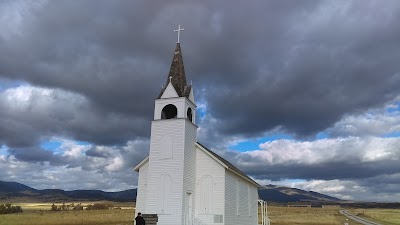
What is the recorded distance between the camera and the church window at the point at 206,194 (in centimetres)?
2873

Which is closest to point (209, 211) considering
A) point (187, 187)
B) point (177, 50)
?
point (187, 187)

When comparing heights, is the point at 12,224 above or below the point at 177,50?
below

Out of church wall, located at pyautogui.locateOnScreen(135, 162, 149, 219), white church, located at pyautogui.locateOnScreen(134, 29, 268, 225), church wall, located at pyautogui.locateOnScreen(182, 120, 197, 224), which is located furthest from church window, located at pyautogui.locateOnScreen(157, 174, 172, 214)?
church wall, located at pyautogui.locateOnScreen(135, 162, 149, 219)

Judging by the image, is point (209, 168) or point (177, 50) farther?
point (177, 50)

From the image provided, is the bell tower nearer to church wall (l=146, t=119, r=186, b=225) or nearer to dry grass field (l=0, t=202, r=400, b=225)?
church wall (l=146, t=119, r=186, b=225)

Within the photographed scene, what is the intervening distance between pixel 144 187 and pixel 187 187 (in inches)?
200

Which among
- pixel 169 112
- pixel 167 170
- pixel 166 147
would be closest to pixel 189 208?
pixel 167 170

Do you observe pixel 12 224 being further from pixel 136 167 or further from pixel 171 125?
pixel 171 125

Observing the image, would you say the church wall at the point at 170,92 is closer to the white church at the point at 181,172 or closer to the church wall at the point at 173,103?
the white church at the point at 181,172

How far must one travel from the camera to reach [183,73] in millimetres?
31719

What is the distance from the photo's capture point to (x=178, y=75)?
31.2 meters

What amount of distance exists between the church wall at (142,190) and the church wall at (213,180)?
471 cm

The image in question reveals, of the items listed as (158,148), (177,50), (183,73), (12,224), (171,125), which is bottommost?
(12,224)

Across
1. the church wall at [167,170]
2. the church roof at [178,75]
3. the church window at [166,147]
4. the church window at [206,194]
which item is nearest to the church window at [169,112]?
the church roof at [178,75]
